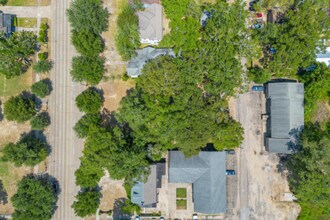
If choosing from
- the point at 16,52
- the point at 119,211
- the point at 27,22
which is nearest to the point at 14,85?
the point at 16,52

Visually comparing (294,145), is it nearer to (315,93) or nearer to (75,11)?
(315,93)

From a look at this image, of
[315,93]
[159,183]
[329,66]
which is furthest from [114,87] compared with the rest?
[329,66]

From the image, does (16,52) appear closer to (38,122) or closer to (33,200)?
(38,122)

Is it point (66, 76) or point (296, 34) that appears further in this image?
point (66, 76)

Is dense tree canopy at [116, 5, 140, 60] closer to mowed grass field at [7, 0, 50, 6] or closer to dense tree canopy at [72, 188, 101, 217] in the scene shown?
mowed grass field at [7, 0, 50, 6]


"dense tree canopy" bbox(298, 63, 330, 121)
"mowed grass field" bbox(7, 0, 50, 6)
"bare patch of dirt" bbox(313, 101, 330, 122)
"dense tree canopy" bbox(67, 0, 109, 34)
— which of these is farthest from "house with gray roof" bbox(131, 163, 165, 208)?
"mowed grass field" bbox(7, 0, 50, 6)

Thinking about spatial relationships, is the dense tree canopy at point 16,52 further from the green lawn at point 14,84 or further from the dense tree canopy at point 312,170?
the dense tree canopy at point 312,170
